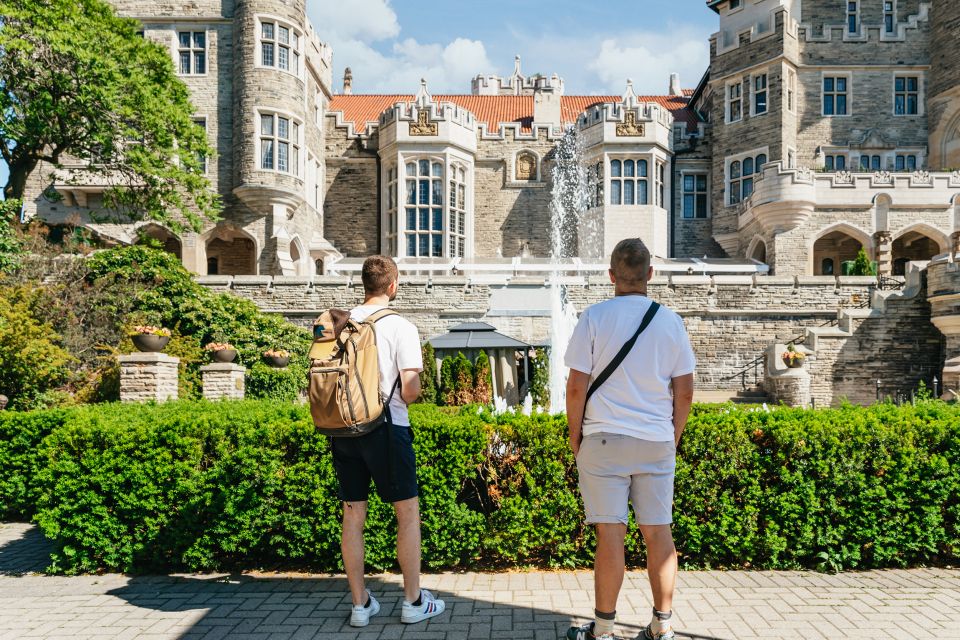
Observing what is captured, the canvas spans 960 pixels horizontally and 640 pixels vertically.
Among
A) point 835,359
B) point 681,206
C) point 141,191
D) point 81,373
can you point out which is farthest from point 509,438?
point 681,206

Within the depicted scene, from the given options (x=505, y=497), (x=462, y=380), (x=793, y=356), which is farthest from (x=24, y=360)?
(x=793, y=356)

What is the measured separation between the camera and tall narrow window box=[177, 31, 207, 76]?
23.6 metres

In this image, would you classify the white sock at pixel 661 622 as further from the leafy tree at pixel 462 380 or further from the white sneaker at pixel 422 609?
the leafy tree at pixel 462 380

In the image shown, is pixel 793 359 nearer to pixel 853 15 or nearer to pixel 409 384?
pixel 409 384

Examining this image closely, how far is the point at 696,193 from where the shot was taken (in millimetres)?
28062

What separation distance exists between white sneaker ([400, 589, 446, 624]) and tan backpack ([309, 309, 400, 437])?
1.16m

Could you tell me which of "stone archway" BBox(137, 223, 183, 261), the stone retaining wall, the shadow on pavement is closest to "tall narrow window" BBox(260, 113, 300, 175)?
"stone archway" BBox(137, 223, 183, 261)

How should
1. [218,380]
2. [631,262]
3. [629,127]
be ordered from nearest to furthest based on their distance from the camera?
[631,262] → [218,380] → [629,127]

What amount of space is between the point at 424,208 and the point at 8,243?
48.9ft

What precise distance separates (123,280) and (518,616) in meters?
14.8

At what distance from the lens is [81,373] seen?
12.6m

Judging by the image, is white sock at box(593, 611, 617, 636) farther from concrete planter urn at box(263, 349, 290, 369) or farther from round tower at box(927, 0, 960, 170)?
round tower at box(927, 0, 960, 170)

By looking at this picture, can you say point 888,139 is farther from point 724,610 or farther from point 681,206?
point 724,610

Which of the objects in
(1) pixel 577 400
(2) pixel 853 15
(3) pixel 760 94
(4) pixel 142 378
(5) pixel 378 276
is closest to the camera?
(1) pixel 577 400
